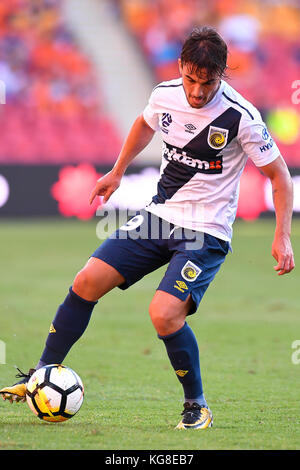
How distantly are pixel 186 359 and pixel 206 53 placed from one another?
1.44m

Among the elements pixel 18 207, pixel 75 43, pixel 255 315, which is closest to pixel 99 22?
pixel 75 43

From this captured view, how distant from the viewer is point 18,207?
1493 cm

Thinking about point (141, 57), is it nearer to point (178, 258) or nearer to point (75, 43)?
point (75, 43)

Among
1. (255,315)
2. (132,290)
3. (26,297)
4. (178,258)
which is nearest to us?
(178,258)

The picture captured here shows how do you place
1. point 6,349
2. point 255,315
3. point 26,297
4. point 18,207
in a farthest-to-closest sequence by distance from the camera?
1. point 18,207
2. point 26,297
3. point 255,315
4. point 6,349

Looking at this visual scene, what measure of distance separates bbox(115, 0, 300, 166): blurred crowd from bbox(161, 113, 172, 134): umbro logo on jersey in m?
14.2

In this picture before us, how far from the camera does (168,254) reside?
421 cm

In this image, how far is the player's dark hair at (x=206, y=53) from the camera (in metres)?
3.77

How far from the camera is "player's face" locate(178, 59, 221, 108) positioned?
3809 millimetres

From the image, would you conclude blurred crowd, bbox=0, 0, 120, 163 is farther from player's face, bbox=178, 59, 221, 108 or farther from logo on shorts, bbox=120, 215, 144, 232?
player's face, bbox=178, 59, 221, 108

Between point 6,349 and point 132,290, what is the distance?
3425 mm

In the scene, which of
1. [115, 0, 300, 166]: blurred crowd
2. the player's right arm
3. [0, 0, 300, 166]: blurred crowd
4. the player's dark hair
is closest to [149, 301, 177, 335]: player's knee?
the player's right arm

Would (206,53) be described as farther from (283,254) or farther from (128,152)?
(283,254)

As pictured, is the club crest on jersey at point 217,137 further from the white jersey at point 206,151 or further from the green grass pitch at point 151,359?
the green grass pitch at point 151,359
